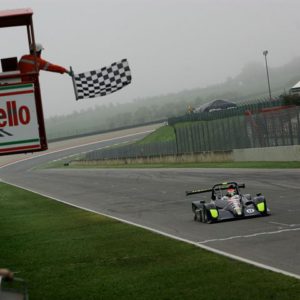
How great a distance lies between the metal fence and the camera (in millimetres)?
38119

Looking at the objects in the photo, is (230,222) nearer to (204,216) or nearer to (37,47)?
(204,216)

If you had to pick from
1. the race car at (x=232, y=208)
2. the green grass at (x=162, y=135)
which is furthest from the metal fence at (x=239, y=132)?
the race car at (x=232, y=208)

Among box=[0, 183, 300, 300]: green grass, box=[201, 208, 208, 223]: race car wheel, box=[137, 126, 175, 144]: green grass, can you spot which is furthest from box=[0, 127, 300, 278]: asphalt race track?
box=[137, 126, 175, 144]: green grass

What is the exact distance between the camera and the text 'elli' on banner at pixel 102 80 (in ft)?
32.3

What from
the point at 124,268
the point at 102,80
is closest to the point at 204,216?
the point at 124,268

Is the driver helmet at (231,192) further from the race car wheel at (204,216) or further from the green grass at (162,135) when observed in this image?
the green grass at (162,135)

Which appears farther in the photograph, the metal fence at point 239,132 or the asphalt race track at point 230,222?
the metal fence at point 239,132

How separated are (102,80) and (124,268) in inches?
129

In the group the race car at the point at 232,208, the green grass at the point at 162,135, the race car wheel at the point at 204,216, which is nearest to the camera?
the race car at the point at 232,208

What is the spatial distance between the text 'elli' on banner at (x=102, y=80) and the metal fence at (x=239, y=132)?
27.5 metres

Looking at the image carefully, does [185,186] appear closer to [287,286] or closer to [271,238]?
[271,238]

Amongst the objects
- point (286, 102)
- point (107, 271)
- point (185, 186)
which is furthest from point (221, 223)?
point (286, 102)

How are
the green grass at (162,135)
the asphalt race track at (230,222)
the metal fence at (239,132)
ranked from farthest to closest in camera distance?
the green grass at (162,135), the metal fence at (239,132), the asphalt race track at (230,222)

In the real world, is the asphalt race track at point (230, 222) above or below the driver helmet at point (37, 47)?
below
